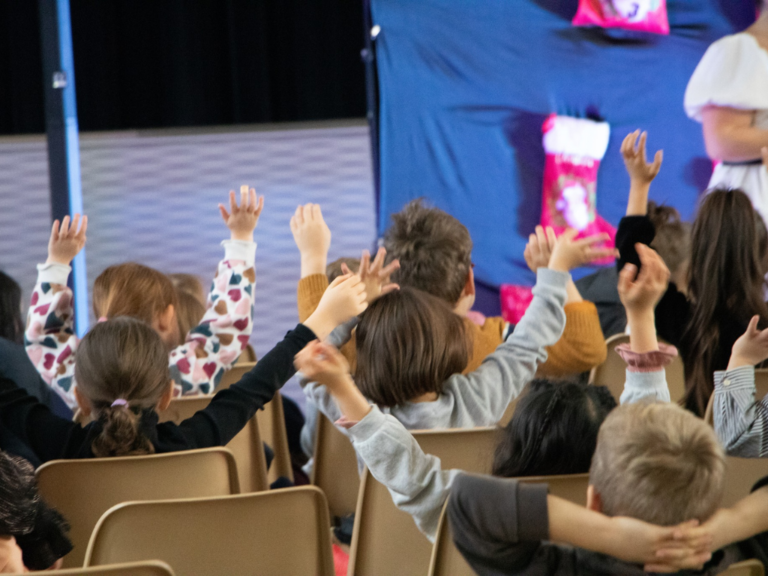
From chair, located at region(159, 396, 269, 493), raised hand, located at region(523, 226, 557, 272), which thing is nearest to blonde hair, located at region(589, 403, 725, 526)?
raised hand, located at region(523, 226, 557, 272)

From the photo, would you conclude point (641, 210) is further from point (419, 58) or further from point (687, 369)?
point (419, 58)

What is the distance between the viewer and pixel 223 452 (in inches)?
60.1

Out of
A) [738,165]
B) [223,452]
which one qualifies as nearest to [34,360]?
[223,452]

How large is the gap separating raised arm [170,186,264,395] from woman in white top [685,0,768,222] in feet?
8.33

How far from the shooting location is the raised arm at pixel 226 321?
86.7 inches

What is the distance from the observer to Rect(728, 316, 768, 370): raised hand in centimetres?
141

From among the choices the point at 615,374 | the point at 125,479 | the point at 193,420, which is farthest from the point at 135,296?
the point at 615,374

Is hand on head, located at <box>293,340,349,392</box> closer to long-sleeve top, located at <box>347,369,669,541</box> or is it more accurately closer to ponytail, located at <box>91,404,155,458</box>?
long-sleeve top, located at <box>347,369,669,541</box>

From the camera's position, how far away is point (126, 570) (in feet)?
3.23

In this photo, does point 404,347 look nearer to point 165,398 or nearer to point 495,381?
point 495,381

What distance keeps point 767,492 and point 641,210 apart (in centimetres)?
108

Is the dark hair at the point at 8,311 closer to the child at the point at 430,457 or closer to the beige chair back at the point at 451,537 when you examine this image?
the child at the point at 430,457

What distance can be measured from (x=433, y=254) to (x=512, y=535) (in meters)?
1.16

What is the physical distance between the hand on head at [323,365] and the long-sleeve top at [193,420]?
0.44 meters
